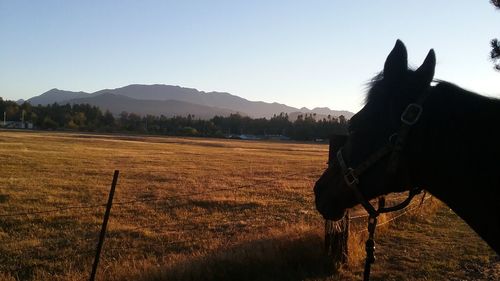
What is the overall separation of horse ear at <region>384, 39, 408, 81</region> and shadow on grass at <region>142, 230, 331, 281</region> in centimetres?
433

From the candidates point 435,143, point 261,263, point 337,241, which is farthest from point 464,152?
point 337,241

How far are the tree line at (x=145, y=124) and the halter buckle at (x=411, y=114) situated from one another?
139 metres

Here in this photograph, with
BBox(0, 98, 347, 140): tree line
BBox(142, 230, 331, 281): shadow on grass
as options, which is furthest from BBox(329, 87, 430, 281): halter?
BBox(0, 98, 347, 140): tree line

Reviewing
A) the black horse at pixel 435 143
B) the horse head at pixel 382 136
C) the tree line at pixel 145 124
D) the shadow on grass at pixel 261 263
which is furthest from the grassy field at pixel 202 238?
the tree line at pixel 145 124

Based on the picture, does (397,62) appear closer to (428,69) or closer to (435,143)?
(428,69)

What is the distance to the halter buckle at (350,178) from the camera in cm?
249

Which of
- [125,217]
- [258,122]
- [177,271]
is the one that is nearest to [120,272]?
[177,271]

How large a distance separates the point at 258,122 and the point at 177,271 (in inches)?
7105

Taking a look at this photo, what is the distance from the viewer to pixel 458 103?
2.25 meters

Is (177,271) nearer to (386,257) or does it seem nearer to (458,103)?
(386,257)

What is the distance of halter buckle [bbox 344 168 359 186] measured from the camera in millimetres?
2486

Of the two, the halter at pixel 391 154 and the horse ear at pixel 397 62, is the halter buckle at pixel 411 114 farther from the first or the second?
the horse ear at pixel 397 62

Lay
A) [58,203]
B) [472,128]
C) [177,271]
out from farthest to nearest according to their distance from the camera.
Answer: [58,203] → [177,271] → [472,128]

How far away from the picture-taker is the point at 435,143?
7.30ft
